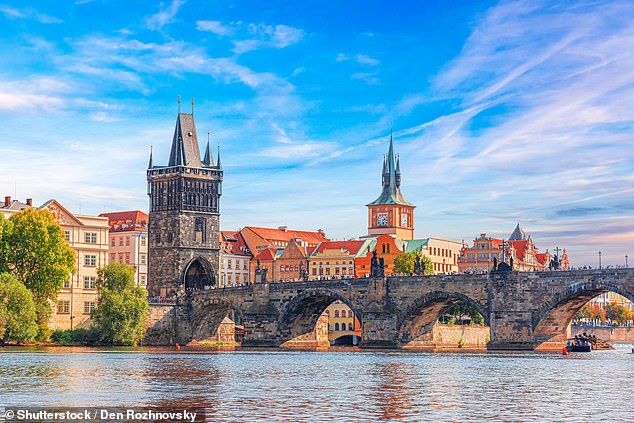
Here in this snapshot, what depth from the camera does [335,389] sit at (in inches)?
1821

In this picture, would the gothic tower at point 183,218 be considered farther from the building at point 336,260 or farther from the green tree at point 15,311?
the green tree at point 15,311

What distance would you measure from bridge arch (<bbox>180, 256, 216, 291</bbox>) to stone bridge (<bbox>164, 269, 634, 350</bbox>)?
673cm

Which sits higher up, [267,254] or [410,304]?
[267,254]

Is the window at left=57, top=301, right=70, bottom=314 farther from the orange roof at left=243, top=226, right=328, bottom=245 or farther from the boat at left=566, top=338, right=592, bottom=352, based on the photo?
the orange roof at left=243, top=226, right=328, bottom=245

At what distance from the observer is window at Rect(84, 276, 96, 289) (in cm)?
11019

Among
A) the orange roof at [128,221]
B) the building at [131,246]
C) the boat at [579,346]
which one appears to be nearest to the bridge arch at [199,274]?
the building at [131,246]

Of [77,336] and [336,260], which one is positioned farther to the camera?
[336,260]

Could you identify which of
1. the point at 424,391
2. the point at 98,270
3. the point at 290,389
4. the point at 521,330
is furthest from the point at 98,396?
the point at 98,270

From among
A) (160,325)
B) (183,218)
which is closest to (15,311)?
(160,325)

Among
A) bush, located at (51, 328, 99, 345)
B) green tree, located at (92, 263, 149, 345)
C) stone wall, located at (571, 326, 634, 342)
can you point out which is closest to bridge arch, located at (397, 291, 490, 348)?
green tree, located at (92, 263, 149, 345)

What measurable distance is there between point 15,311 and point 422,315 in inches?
1456

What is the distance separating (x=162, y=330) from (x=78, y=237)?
1489cm

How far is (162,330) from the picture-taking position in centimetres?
11750

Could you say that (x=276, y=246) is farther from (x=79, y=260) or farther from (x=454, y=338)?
(x=79, y=260)
